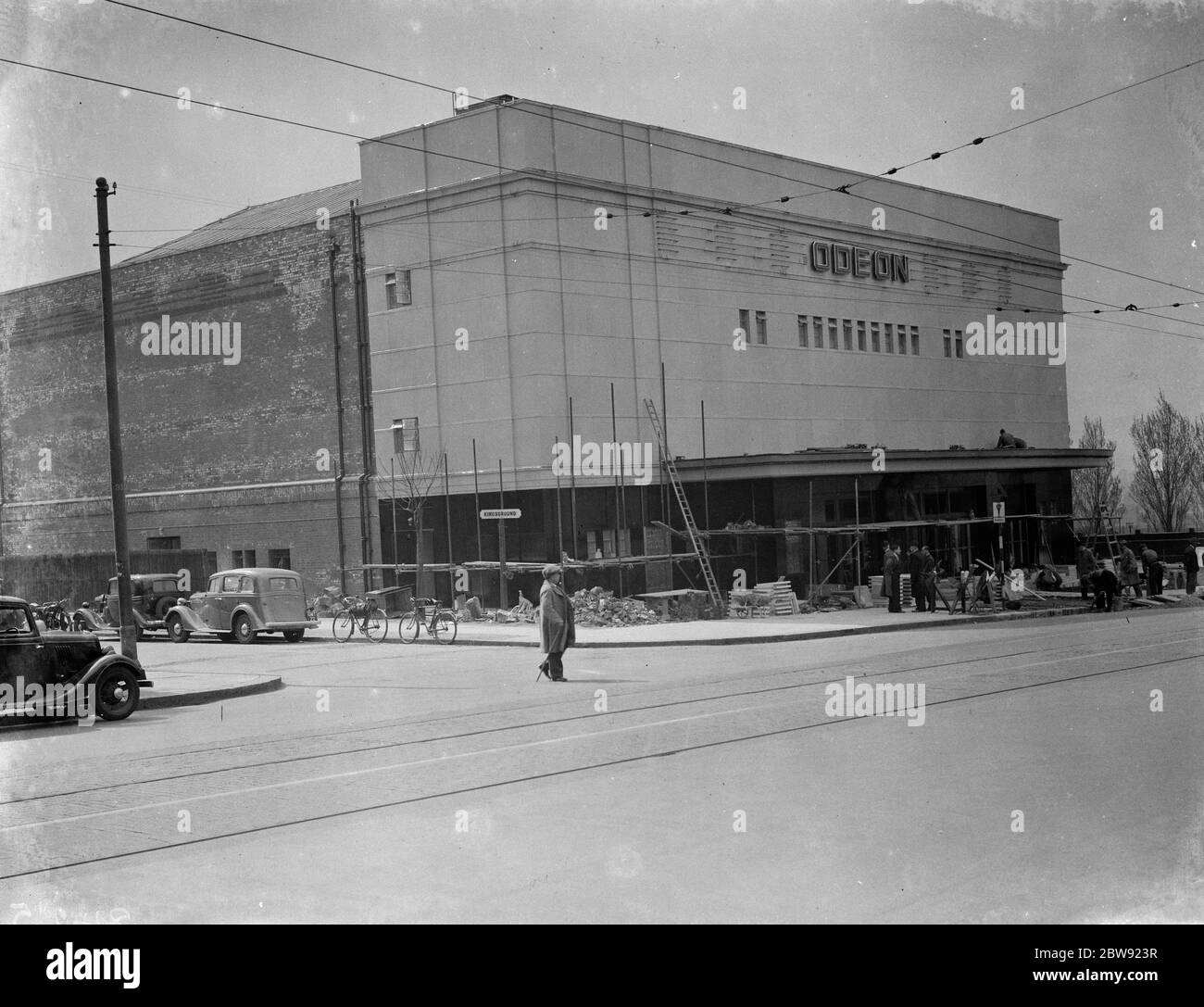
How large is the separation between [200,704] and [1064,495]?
40.6m

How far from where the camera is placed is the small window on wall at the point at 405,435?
38938mm

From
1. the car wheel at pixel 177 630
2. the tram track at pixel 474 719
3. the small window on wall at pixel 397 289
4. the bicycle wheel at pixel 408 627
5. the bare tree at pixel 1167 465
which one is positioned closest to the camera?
the tram track at pixel 474 719

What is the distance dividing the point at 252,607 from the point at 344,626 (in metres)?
2.29

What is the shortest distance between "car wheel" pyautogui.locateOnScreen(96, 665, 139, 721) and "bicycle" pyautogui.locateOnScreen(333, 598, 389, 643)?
44.2ft

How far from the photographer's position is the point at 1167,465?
70.1 meters

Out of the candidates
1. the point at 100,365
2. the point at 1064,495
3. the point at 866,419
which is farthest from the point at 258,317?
the point at 1064,495

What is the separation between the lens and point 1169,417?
72938 millimetres

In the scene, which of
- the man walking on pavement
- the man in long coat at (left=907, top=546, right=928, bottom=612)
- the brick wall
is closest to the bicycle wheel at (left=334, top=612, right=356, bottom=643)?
the brick wall

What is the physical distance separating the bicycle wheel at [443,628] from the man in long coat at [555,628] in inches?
411

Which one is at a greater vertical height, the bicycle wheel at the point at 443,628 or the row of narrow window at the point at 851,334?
the row of narrow window at the point at 851,334

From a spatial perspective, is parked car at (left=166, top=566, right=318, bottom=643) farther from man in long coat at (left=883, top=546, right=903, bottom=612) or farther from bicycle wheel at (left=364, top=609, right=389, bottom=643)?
man in long coat at (left=883, top=546, right=903, bottom=612)

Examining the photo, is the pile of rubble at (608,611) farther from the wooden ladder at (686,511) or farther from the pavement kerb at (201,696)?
the pavement kerb at (201,696)

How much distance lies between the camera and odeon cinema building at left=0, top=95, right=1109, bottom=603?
36.8 metres

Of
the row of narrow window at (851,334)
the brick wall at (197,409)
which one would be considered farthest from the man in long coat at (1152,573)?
the brick wall at (197,409)
